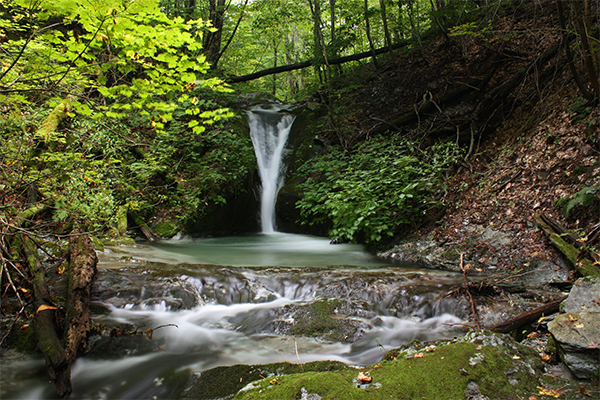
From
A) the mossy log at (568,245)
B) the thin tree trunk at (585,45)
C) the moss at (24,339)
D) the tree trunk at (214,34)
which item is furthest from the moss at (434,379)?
the tree trunk at (214,34)

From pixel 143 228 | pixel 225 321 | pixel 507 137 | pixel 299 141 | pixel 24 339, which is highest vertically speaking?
pixel 299 141

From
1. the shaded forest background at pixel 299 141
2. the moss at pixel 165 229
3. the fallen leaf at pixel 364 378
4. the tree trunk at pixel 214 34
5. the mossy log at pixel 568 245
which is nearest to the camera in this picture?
the fallen leaf at pixel 364 378

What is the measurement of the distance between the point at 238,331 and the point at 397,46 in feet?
42.5

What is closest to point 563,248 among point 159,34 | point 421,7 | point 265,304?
point 265,304

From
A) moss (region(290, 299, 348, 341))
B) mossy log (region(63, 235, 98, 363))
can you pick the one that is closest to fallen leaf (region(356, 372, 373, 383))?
moss (region(290, 299, 348, 341))

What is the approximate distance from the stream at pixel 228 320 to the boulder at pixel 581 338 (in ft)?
4.08

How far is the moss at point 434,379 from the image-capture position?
1656 mm

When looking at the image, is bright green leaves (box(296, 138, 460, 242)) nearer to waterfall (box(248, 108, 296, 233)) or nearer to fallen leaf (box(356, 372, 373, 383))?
fallen leaf (box(356, 372, 373, 383))

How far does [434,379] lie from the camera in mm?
1741

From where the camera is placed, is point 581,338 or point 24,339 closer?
Answer: point 581,338

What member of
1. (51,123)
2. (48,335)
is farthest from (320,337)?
(51,123)

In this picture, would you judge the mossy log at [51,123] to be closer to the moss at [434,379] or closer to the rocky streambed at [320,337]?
the rocky streambed at [320,337]

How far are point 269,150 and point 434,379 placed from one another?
1175 cm

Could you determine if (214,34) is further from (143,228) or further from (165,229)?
(143,228)
